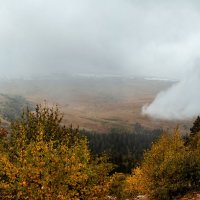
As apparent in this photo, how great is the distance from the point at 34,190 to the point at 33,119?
13.0 m

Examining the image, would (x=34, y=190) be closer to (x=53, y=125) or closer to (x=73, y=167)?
(x=73, y=167)

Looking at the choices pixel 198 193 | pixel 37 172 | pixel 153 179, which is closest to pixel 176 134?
pixel 153 179

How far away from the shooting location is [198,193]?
51062mm

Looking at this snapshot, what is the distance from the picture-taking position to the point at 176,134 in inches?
3044

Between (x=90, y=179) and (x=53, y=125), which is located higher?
(x=53, y=125)

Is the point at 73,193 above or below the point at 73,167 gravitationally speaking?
below

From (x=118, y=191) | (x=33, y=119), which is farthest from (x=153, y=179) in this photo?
(x=33, y=119)

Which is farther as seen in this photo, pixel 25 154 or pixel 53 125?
pixel 53 125

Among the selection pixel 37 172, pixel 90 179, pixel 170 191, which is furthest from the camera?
pixel 170 191

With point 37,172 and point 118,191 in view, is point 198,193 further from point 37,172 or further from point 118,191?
point 37,172

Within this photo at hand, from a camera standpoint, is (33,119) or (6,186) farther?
(33,119)

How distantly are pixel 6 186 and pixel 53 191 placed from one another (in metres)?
3.80

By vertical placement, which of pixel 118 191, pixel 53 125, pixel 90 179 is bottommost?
pixel 118 191

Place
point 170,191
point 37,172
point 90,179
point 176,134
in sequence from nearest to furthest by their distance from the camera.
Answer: point 37,172 → point 90,179 → point 170,191 → point 176,134
